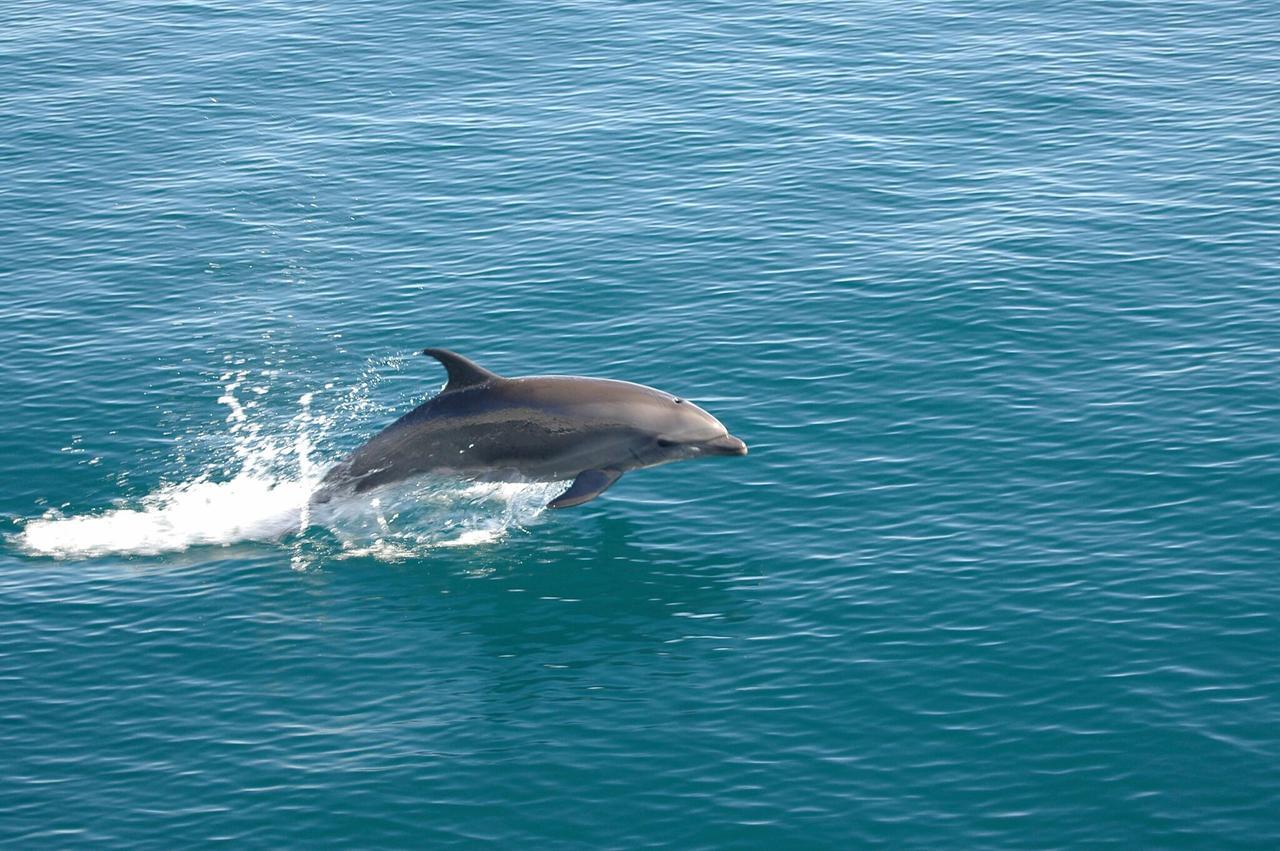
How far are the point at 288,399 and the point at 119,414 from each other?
390 cm

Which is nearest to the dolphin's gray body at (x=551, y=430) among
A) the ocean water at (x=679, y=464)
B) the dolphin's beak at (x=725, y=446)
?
the dolphin's beak at (x=725, y=446)

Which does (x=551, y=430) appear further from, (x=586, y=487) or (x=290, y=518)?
(x=290, y=518)

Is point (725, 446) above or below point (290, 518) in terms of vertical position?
above

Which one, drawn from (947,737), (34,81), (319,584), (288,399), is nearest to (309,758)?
(319,584)

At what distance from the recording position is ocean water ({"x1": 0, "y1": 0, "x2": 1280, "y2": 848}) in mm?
27078

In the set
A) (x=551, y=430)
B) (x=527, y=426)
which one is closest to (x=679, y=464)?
(x=551, y=430)

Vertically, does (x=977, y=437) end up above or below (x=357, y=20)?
below

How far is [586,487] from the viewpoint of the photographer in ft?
107

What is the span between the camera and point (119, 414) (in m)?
40.0

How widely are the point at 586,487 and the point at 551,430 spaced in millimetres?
1459

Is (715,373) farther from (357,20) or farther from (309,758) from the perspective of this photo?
(357,20)

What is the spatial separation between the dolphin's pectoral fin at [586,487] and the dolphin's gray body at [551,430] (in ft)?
0.13

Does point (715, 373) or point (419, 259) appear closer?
point (715, 373)

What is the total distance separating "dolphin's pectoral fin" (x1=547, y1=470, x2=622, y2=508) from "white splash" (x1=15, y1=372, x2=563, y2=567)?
8.63 feet
